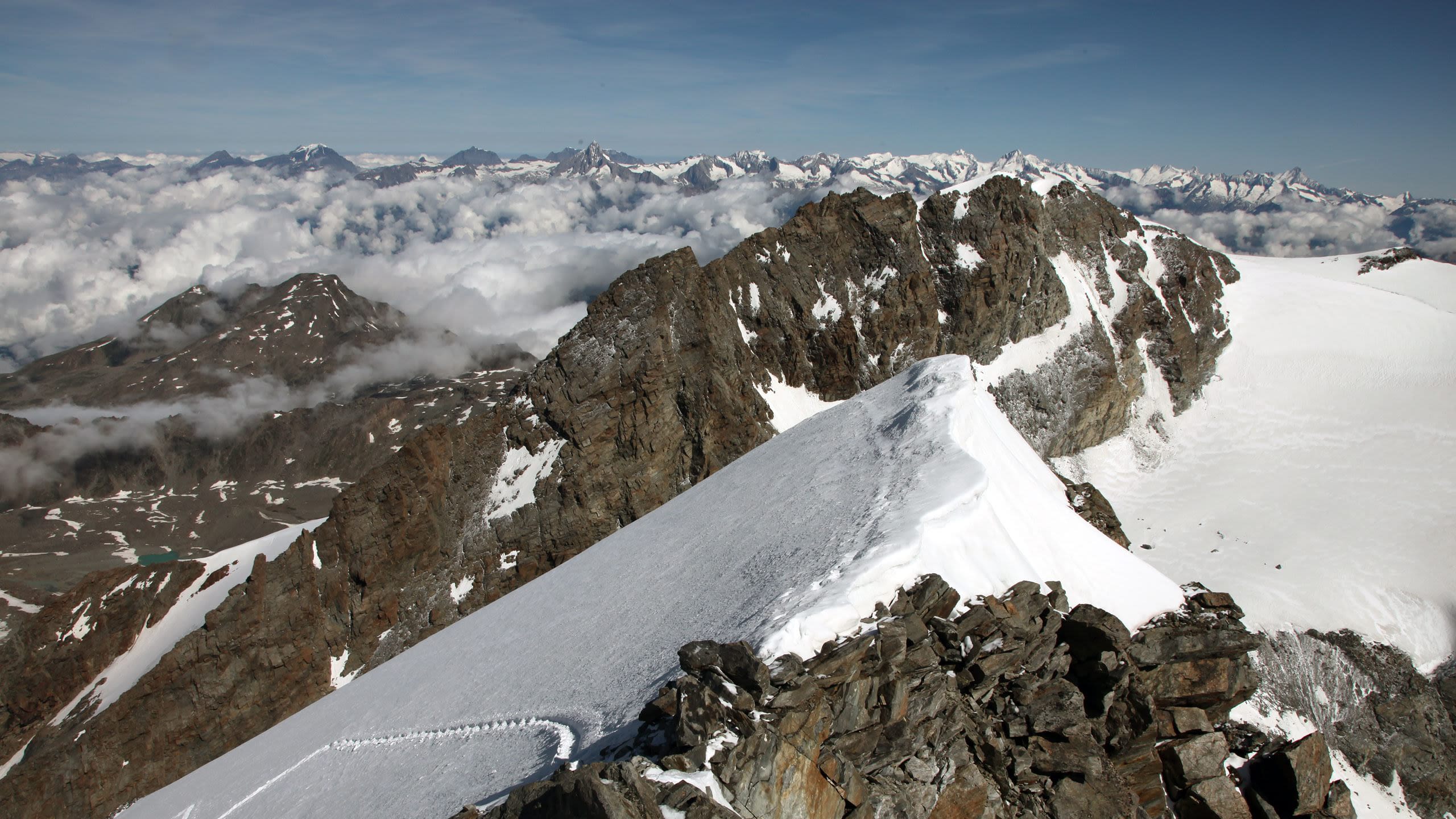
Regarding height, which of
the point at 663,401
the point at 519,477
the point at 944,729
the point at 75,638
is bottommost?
the point at 75,638

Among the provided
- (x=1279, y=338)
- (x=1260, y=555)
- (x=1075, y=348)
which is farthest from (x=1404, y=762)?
(x=1279, y=338)

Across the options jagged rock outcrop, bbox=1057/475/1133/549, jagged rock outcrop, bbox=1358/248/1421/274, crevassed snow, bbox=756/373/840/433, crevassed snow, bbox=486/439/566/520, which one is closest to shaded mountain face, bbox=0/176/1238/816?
crevassed snow, bbox=486/439/566/520

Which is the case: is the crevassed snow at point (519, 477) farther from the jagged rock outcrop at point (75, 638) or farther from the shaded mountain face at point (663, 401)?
the jagged rock outcrop at point (75, 638)

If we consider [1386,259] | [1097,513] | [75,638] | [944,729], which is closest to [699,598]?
[944,729]

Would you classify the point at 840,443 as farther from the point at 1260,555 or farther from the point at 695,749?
the point at 1260,555

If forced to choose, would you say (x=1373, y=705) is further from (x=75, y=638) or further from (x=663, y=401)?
(x=75, y=638)

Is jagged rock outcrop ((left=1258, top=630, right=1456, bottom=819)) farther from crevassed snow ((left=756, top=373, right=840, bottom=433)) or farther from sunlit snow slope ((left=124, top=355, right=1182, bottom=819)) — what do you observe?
crevassed snow ((left=756, top=373, right=840, bottom=433))

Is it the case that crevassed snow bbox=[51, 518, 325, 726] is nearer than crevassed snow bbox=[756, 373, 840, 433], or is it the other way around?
crevassed snow bbox=[51, 518, 325, 726]
